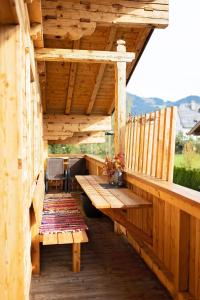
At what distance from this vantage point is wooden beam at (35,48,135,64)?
4633mm

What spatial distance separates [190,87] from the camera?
68750mm

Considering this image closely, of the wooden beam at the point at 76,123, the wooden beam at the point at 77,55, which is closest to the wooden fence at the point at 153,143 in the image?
the wooden beam at the point at 77,55

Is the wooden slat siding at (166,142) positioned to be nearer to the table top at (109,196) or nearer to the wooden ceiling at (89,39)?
the table top at (109,196)

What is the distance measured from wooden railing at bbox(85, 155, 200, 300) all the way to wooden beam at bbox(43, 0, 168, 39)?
2529mm

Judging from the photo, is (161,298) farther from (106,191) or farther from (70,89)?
(70,89)

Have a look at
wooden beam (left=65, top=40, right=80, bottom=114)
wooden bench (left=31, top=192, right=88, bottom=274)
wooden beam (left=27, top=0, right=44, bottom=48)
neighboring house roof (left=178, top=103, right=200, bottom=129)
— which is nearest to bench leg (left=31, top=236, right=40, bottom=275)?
wooden bench (left=31, top=192, right=88, bottom=274)

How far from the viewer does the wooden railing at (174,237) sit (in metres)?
2.64

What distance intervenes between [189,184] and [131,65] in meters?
2.81

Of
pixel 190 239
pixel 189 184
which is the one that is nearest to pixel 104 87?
pixel 189 184

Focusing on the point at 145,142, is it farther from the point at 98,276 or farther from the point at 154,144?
the point at 98,276

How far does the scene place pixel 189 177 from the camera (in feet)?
22.7

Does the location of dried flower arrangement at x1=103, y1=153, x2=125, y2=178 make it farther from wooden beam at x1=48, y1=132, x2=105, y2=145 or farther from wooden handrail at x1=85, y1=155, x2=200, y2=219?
wooden beam at x1=48, y1=132, x2=105, y2=145

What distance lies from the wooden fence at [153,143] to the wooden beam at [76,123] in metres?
4.46

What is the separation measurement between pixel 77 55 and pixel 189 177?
3633 mm
